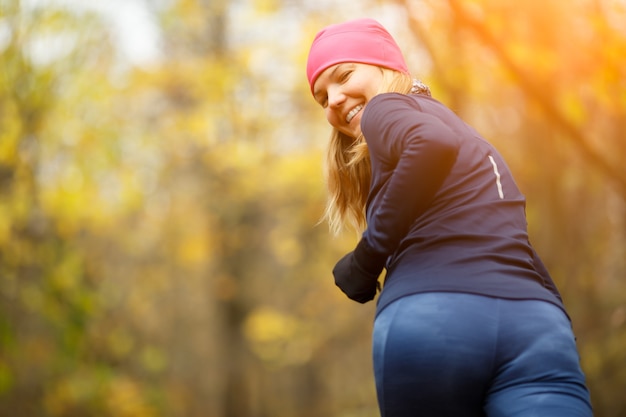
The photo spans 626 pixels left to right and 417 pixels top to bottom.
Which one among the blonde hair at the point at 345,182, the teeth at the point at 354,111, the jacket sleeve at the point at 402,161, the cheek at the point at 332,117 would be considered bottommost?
the jacket sleeve at the point at 402,161

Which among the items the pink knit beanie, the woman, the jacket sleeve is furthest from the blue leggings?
the pink knit beanie

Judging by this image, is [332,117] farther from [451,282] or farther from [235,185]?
[235,185]

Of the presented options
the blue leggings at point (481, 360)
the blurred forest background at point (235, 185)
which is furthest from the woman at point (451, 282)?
the blurred forest background at point (235, 185)

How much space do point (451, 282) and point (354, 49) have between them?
836mm

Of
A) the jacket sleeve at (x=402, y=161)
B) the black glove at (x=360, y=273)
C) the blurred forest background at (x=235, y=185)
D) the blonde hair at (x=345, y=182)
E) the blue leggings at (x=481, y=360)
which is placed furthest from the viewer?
the blurred forest background at (x=235, y=185)

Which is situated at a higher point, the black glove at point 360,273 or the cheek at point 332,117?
the cheek at point 332,117

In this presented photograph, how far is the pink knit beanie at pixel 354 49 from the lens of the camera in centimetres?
243

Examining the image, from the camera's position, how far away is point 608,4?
596cm

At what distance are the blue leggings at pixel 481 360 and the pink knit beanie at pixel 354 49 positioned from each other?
0.82 meters

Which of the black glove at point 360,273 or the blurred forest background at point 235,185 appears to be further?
the blurred forest background at point 235,185

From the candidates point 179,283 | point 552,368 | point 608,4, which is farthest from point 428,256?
point 179,283

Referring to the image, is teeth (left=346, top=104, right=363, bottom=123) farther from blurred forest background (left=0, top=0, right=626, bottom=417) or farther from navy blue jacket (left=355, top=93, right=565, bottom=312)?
blurred forest background (left=0, top=0, right=626, bottom=417)

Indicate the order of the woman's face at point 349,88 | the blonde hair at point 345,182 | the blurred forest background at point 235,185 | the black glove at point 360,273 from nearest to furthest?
1. the black glove at point 360,273
2. the woman's face at point 349,88
3. the blonde hair at point 345,182
4. the blurred forest background at point 235,185

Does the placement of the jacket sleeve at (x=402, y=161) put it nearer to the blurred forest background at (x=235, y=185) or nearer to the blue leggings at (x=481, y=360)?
the blue leggings at (x=481, y=360)
